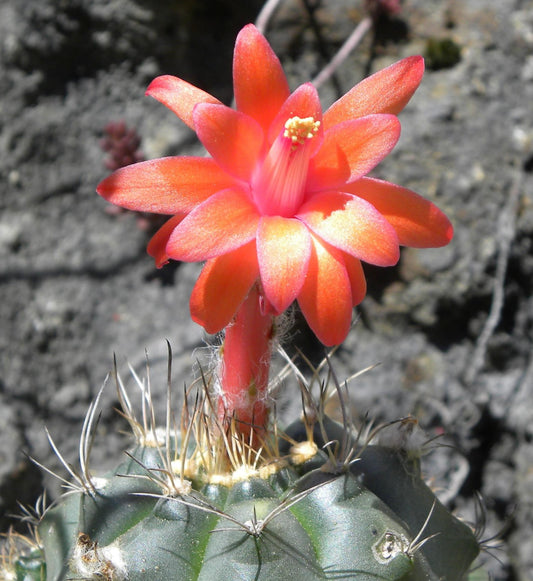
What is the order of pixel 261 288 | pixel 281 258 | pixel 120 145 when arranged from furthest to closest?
1. pixel 120 145
2. pixel 261 288
3. pixel 281 258

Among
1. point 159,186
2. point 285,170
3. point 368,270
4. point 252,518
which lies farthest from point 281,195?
point 368,270

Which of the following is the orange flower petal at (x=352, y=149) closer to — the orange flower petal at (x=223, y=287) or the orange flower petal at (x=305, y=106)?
the orange flower petal at (x=305, y=106)

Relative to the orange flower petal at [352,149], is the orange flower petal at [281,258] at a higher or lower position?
lower

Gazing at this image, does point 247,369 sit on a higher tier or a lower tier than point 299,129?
lower

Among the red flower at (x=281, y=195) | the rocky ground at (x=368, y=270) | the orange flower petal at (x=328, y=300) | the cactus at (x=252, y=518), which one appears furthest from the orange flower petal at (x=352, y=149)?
the rocky ground at (x=368, y=270)

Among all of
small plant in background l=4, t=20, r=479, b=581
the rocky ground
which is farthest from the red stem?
the rocky ground

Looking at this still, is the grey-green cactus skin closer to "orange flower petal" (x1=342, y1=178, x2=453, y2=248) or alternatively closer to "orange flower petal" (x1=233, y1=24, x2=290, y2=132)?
"orange flower petal" (x1=342, y1=178, x2=453, y2=248)

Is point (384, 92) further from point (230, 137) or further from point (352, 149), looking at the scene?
point (230, 137)
